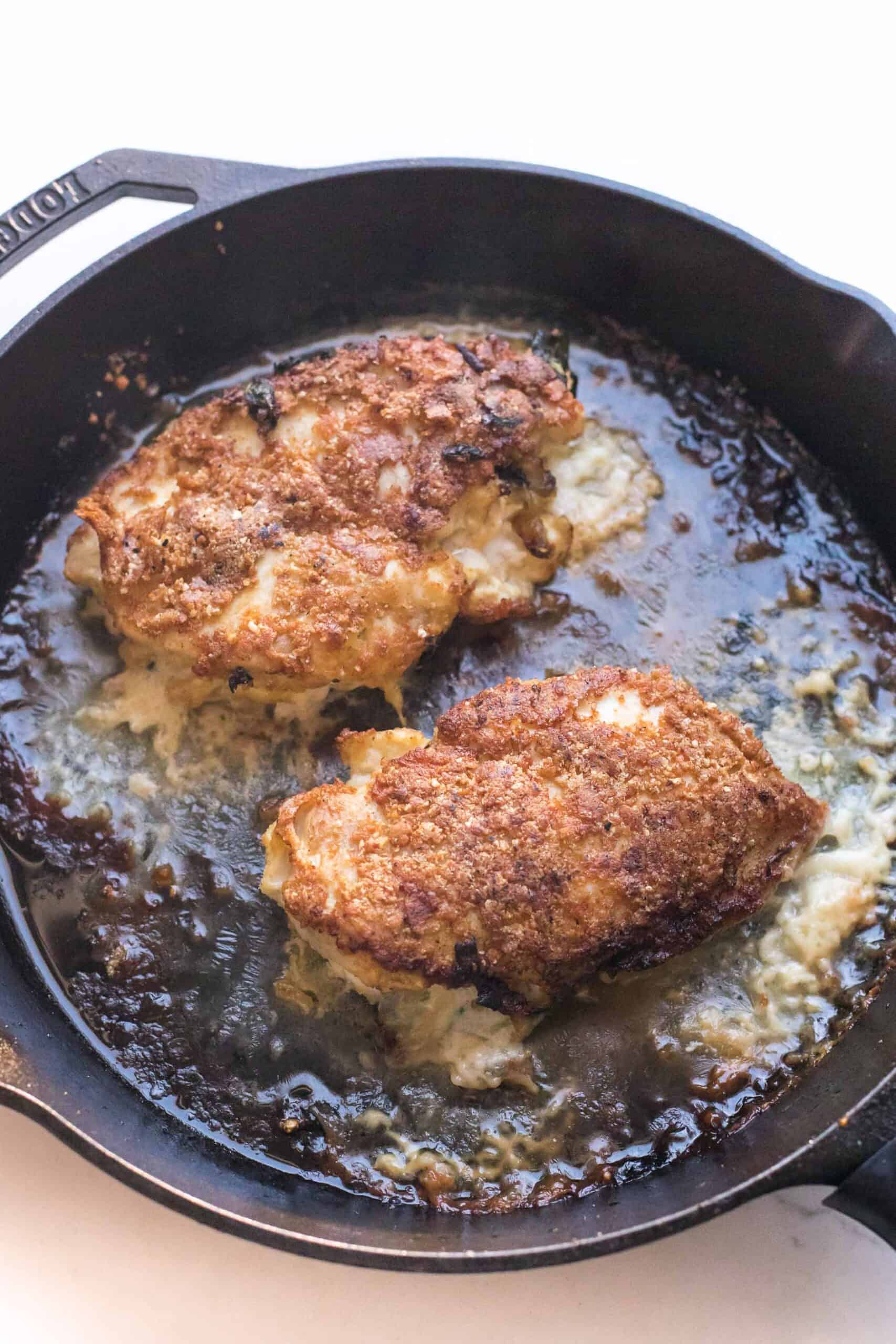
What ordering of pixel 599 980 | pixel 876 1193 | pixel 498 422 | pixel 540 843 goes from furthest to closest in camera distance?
pixel 498 422
pixel 599 980
pixel 540 843
pixel 876 1193

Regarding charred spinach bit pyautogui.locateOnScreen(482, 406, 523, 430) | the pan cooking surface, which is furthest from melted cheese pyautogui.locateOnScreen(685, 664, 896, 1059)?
charred spinach bit pyautogui.locateOnScreen(482, 406, 523, 430)

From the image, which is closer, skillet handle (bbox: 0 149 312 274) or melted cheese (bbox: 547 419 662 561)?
skillet handle (bbox: 0 149 312 274)

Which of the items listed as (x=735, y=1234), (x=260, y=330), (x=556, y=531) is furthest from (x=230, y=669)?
(x=735, y=1234)

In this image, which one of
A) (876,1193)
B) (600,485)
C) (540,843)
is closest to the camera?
(876,1193)

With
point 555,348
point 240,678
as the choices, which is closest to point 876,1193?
point 240,678

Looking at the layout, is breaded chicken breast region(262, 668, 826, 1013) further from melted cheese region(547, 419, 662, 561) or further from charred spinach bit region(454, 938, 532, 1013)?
melted cheese region(547, 419, 662, 561)

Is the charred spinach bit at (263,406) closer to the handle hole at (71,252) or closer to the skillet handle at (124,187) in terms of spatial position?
the skillet handle at (124,187)

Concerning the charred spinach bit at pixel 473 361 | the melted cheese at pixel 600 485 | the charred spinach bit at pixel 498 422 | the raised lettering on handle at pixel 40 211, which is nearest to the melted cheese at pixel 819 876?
the melted cheese at pixel 600 485

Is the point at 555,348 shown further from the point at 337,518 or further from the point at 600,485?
the point at 337,518
